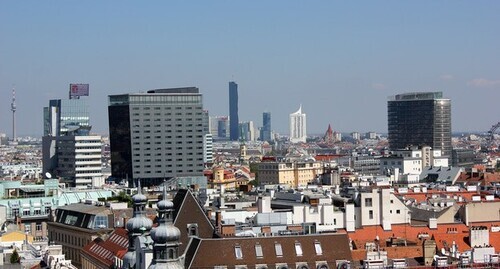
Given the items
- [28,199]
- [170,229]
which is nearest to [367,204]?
[170,229]

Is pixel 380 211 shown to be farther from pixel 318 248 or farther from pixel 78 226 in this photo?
pixel 78 226

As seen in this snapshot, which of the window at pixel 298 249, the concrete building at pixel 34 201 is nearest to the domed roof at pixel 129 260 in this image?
the window at pixel 298 249

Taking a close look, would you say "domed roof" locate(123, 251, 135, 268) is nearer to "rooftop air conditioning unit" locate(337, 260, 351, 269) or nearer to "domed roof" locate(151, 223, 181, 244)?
"rooftop air conditioning unit" locate(337, 260, 351, 269)

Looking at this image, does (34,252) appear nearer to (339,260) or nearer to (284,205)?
(284,205)

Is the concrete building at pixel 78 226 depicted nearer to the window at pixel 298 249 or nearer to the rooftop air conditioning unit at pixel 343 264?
the window at pixel 298 249

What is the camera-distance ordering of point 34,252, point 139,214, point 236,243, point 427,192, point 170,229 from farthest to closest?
point 427,192 → point 34,252 → point 139,214 → point 236,243 → point 170,229

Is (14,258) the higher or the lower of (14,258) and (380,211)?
the lower

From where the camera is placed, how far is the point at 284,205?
120 m

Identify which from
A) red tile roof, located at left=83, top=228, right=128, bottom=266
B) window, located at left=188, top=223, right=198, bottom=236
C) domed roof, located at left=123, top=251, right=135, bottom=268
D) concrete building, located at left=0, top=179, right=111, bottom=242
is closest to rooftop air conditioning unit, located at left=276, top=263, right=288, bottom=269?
window, located at left=188, top=223, right=198, bottom=236

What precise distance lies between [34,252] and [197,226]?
27.1 metres

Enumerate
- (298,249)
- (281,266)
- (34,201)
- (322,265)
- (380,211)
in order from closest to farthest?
1. (281,266)
2. (322,265)
3. (298,249)
4. (380,211)
5. (34,201)

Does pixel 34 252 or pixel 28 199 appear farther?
pixel 28 199

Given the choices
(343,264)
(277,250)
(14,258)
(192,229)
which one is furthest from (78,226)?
(343,264)

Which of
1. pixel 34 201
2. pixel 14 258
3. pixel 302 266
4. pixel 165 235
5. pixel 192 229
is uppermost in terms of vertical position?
pixel 165 235
